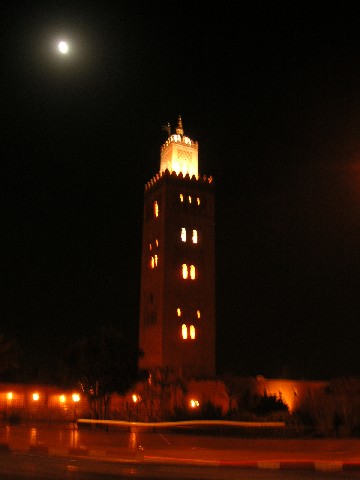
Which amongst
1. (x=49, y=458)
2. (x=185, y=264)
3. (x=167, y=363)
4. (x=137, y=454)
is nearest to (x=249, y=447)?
(x=137, y=454)

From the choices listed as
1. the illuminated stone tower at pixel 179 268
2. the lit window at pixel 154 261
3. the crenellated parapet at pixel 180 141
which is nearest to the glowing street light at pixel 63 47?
the illuminated stone tower at pixel 179 268

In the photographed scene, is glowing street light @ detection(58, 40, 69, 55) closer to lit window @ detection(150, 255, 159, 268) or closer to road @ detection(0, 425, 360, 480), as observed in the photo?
road @ detection(0, 425, 360, 480)

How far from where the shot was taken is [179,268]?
47094 mm

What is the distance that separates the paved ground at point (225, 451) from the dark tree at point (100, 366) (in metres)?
12.2

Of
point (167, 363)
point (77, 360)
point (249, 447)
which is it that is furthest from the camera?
point (167, 363)

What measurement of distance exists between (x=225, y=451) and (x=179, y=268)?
3120cm

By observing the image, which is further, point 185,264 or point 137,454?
point 185,264

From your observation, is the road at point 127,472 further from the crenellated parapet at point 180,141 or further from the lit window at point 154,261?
the crenellated parapet at point 180,141

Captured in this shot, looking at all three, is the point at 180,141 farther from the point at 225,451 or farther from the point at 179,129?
the point at 225,451

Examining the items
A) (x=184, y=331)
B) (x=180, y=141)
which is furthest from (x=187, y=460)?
(x=180, y=141)

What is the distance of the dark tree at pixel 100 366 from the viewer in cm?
3259

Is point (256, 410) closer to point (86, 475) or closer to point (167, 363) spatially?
point (167, 363)

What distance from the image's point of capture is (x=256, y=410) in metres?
33.1

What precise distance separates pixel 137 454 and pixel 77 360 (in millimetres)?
18545
